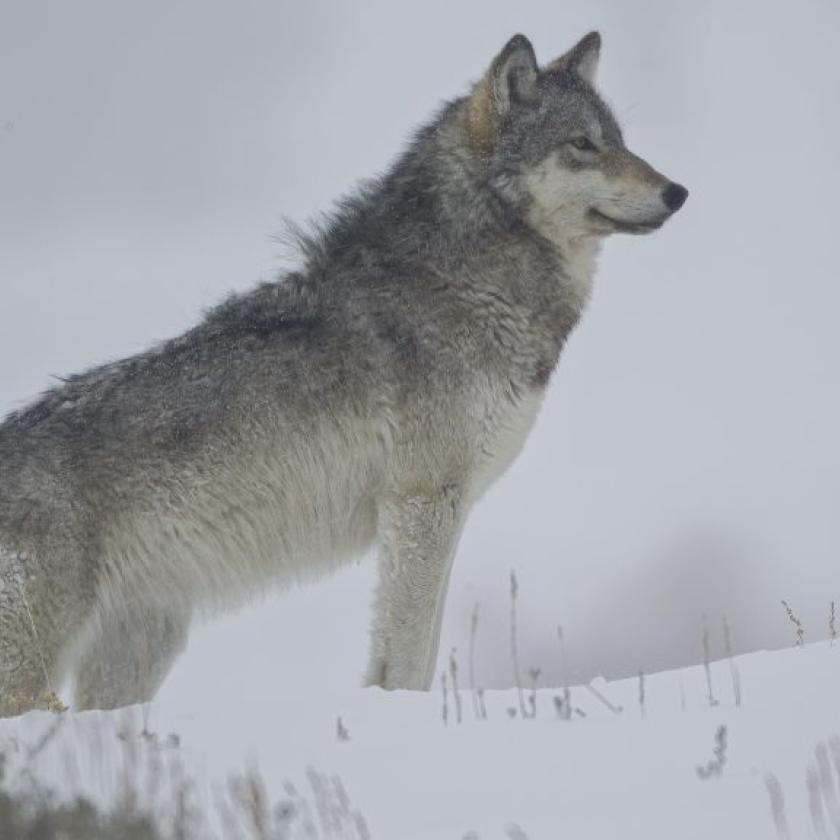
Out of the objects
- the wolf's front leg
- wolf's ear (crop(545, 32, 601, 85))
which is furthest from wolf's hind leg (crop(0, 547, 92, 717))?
wolf's ear (crop(545, 32, 601, 85))

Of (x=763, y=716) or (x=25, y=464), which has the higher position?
(x=25, y=464)

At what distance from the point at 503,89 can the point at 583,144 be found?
1.60 ft

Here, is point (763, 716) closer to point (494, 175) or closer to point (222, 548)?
point (222, 548)

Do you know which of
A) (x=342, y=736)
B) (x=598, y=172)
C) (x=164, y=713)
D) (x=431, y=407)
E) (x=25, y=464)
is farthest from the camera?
(x=598, y=172)

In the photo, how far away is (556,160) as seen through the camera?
701 cm

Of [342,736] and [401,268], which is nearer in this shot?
[342,736]

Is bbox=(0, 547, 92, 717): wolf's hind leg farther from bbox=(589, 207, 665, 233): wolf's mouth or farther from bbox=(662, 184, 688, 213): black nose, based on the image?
bbox=(662, 184, 688, 213): black nose

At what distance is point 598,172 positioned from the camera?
7.00 metres

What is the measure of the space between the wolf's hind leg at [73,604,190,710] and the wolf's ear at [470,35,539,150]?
9.15 feet

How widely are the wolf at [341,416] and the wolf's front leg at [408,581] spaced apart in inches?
0.4

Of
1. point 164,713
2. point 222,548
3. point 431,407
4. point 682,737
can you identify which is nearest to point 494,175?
point 431,407

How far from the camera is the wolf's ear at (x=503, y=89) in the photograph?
23.4 ft

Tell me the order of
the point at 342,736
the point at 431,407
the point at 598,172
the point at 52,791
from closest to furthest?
the point at 52,791, the point at 342,736, the point at 431,407, the point at 598,172

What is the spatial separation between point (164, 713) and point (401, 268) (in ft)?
8.35
